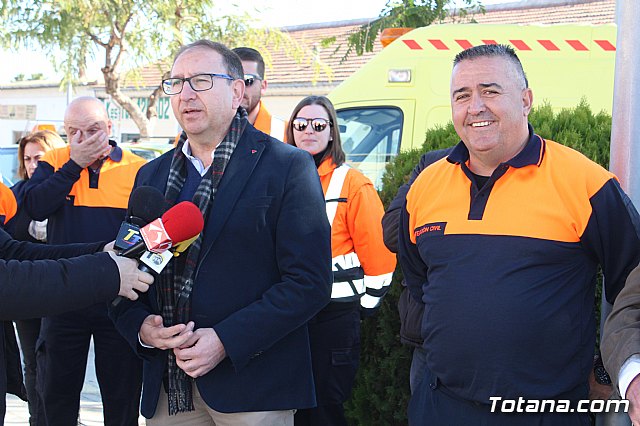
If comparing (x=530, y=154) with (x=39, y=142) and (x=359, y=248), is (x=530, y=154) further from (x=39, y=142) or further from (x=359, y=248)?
(x=39, y=142)

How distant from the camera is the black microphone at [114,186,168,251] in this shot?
2873 millimetres

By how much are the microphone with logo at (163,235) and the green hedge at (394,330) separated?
6.52 feet

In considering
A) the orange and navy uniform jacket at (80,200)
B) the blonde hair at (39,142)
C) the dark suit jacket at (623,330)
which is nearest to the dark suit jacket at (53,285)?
the dark suit jacket at (623,330)

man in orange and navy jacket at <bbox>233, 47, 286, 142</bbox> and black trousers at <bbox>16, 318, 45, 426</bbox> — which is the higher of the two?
man in orange and navy jacket at <bbox>233, 47, 286, 142</bbox>

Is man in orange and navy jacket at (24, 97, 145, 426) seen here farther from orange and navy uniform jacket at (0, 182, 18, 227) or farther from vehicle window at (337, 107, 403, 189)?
vehicle window at (337, 107, 403, 189)

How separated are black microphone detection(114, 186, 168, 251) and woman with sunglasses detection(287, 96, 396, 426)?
173 cm

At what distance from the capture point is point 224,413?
315 cm

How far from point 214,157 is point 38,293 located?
91 centimetres

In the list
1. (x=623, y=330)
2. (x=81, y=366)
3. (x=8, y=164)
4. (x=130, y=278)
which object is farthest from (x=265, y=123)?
(x=8, y=164)

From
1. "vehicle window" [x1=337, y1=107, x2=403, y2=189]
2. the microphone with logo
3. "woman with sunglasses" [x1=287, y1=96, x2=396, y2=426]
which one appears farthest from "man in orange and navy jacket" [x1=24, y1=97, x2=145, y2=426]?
"vehicle window" [x1=337, y1=107, x2=403, y2=189]

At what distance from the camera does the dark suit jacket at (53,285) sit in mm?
2818

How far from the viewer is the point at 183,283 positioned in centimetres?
322

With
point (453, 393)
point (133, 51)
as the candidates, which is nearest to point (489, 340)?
point (453, 393)

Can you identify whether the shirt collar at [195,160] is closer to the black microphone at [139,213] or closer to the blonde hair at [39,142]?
the black microphone at [139,213]
